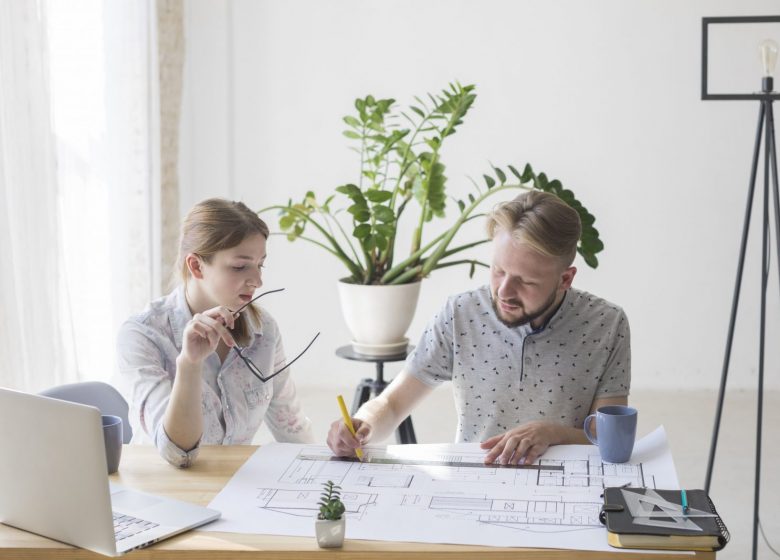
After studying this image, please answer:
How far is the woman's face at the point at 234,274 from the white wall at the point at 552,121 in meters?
2.80

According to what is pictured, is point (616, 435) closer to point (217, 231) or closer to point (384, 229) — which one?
point (217, 231)

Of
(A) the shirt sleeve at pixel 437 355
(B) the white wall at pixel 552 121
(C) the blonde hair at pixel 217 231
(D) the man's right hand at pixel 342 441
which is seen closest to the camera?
(D) the man's right hand at pixel 342 441

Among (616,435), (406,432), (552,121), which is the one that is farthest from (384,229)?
(552,121)

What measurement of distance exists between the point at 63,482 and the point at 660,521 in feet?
2.85

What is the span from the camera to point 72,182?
3.28 meters

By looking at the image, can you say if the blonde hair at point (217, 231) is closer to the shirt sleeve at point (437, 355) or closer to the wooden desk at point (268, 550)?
the shirt sleeve at point (437, 355)

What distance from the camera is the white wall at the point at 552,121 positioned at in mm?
4648

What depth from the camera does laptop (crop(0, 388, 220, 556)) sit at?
132 centimetres

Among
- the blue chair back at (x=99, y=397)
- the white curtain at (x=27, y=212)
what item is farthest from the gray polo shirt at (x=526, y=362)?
the white curtain at (x=27, y=212)

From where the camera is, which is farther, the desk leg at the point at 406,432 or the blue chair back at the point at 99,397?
the desk leg at the point at 406,432

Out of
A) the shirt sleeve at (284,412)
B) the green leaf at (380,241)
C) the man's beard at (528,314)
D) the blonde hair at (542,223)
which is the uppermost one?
the blonde hair at (542,223)

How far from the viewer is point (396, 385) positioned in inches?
81.1

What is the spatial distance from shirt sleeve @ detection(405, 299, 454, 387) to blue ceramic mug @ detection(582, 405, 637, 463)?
47 centimetres

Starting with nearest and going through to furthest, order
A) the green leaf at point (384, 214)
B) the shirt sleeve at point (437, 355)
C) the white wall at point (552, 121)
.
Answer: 1. the shirt sleeve at point (437, 355)
2. the green leaf at point (384, 214)
3. the white wall at point (552, 121)
